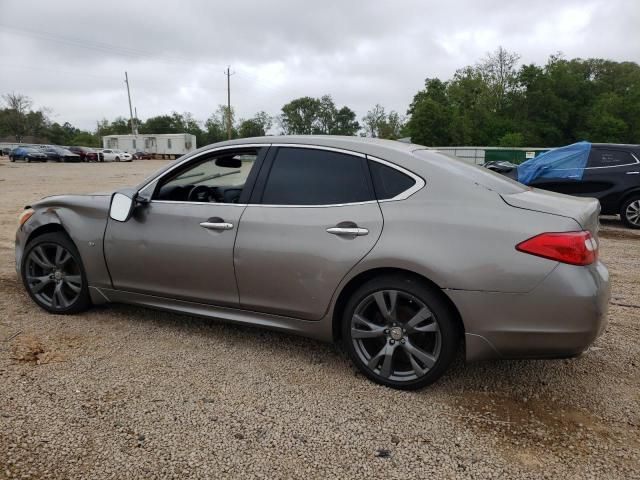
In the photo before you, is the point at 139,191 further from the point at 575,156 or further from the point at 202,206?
the point at 575,156

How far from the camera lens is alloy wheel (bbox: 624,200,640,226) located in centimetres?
905

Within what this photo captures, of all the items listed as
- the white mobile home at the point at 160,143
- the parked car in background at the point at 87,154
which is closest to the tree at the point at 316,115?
the white mobile home at the point at 160,143

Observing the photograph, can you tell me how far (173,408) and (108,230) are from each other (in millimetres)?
1670

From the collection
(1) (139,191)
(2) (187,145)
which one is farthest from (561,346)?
(2) (187,145)

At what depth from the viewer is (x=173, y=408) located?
2789 mm

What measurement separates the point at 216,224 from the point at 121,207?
89 cm

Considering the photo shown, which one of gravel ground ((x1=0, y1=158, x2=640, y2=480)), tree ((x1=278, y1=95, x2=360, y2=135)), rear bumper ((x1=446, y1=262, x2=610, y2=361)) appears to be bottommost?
gravel ground ((x1=0, y1=158, x2=640, y2=480))

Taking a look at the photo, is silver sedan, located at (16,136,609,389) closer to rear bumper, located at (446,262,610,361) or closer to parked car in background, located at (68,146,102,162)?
rear bumper, located at (446,262,610,361)

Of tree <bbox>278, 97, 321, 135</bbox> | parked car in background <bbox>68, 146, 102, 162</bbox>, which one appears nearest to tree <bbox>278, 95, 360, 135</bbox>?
tree <bbox>278, 97, 321, 135</bbox>

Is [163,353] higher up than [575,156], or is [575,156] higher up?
[575,156]

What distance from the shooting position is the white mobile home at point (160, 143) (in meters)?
60.3

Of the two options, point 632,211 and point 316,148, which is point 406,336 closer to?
point 316,148

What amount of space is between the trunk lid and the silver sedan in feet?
0.05

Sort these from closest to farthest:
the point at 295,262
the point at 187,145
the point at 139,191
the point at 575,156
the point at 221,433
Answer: the point at 221,433 < the point at 295,262 < the point at 139,191 < the point at 575,156 < the point at 187,145
